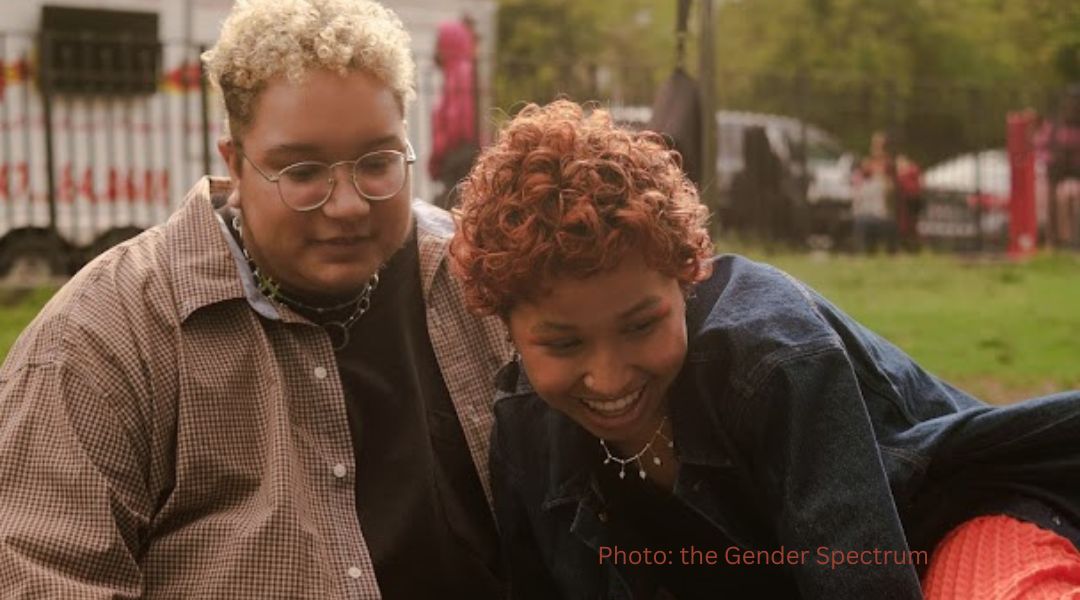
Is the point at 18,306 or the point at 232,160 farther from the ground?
the point at 232,160

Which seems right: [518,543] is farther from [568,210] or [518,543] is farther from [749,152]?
[749,152]

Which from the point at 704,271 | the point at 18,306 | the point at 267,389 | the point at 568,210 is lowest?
the point at 18,306

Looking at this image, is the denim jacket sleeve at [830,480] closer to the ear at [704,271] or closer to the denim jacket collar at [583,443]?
the denim jacket collar at [583,443]

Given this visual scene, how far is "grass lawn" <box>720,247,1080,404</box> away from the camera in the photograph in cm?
755

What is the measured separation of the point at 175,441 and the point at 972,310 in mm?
7422

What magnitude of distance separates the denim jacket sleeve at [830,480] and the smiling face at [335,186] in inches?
34.6

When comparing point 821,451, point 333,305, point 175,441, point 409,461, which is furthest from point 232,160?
point 821,451

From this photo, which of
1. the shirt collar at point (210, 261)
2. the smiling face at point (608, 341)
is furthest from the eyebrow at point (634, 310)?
the shirt collar at point (210, 261)

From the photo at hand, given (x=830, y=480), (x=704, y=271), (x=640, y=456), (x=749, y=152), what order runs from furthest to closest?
(x=749, y=152), (x=640, y=456), (x=704, y=271), (x=830, y=480)

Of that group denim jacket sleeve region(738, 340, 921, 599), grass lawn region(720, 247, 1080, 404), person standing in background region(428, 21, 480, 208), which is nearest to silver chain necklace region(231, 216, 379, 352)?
denim jacket sleeve region(738, 340, 921, 599)

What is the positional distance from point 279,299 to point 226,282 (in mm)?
143

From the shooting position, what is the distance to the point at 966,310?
32.2 ft

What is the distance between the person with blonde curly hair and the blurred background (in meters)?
0.37

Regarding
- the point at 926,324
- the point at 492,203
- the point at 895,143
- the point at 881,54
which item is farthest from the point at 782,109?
the point at 492,203
